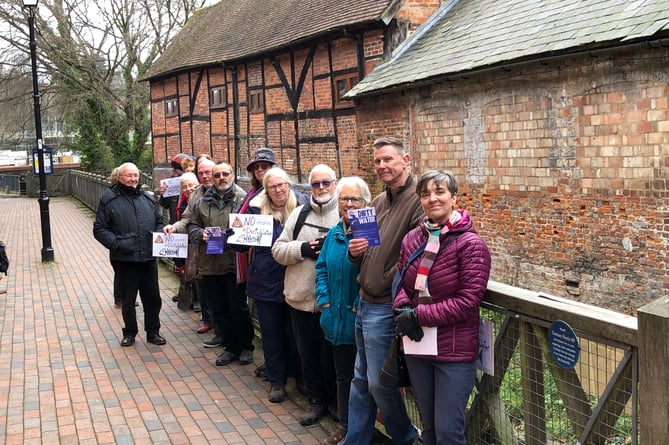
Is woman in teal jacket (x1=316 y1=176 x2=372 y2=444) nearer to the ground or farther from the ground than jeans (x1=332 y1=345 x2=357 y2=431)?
farther from the ground

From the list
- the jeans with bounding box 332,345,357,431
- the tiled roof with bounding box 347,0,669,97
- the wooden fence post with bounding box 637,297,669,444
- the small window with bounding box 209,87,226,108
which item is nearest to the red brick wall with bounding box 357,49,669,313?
the tiled roof with bounding box 347,0,669,97

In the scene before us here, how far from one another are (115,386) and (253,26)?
16.8 m

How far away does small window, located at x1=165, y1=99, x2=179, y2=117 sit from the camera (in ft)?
82.7

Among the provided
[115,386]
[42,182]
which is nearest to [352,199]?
[115,386]

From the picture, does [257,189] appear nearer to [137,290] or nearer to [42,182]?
[137,290]

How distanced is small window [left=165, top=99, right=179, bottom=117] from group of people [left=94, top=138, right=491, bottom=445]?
18.7 m

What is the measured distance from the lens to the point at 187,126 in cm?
2447

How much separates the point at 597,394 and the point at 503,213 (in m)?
8.65

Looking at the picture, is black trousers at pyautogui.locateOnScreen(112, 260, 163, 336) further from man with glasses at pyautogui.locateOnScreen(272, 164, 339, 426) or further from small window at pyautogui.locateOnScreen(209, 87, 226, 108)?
small window at pyautogui.locateOnScreen(209, 87, 226, 108)

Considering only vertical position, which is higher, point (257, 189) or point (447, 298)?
point (257, 189)

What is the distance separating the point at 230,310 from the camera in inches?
256

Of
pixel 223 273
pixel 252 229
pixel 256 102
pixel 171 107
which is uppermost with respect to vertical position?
pixel 171 107

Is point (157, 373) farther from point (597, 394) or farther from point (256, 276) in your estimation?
point (597, 394)

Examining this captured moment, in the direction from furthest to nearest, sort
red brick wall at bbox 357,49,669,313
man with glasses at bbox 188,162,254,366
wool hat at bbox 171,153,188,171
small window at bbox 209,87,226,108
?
1. small window at bbox 209,87,226,108
2. red brick wall at bbox 357,49,669,313
3. wool hat at bbox 171,153,188,171
4. man with glasses at bbox 188,162,254,366
